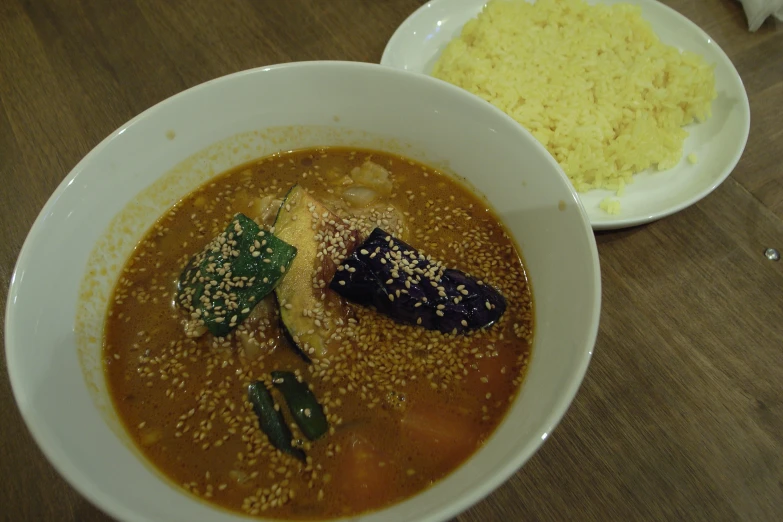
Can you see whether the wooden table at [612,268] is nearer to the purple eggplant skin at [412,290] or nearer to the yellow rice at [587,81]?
the yellow rice at [587,81]

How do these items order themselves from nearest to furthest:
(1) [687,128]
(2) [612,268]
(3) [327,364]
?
1. (3) [327,364]
2. (2) [612,268]
3. (1) [687,128]

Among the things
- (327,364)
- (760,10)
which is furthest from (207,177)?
(760,10)

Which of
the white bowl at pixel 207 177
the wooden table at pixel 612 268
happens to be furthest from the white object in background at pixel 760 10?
the white bowl at pixel 207 177

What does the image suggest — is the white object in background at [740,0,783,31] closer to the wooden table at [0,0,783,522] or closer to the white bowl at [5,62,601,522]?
the wooden table at [0,0,783,522]

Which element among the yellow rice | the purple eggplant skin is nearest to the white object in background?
the yellow rice

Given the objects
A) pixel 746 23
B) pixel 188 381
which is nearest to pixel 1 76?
pixel 188 381

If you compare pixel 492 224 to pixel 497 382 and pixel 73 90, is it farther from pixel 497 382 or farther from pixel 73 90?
pixel 73 90

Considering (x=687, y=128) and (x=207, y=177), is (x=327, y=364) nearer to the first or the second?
(x=207, y=177)
